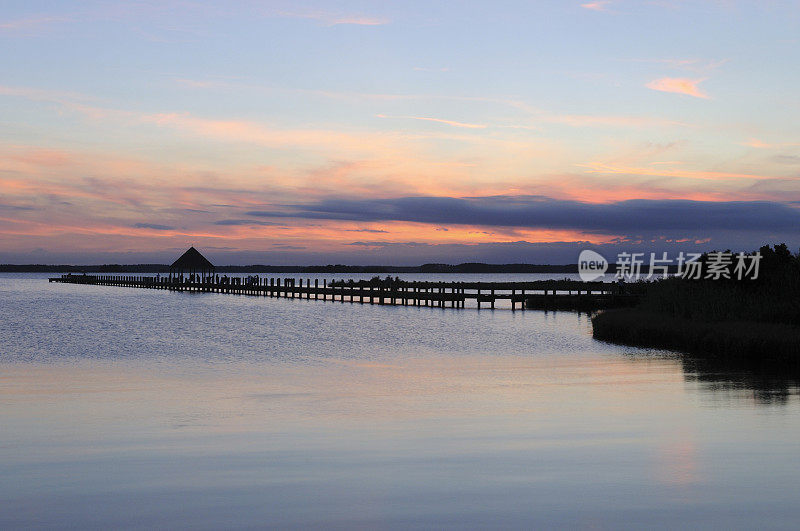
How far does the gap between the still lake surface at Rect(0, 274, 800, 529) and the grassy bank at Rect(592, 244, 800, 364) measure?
2.15 metres

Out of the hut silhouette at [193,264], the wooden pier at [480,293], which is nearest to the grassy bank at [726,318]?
the wooden pier at [480,293]

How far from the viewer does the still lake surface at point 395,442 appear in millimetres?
8805

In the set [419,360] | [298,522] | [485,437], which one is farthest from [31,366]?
[298,522]

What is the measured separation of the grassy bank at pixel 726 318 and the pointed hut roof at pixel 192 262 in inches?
2654

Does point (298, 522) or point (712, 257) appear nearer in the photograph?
point (298, 522)

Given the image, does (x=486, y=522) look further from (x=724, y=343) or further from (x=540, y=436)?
(x=724, y=343)

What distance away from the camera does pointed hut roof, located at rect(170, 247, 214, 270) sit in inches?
3761

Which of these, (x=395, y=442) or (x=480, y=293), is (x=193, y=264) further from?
(x=395, y=442)

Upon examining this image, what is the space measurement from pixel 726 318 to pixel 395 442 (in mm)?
20521

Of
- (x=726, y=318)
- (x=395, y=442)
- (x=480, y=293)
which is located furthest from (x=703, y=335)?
(x=480, y=293)

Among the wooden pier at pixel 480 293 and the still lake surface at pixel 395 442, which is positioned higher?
the wooden pier at pixel 480 293

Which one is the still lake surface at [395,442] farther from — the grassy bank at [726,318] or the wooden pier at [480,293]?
the wooden pier at [480,293]

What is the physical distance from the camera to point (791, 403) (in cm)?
1595

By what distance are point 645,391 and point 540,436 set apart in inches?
243
